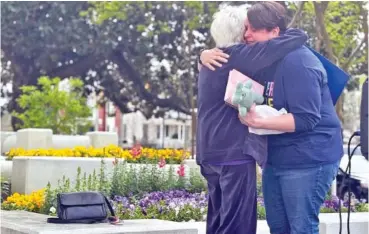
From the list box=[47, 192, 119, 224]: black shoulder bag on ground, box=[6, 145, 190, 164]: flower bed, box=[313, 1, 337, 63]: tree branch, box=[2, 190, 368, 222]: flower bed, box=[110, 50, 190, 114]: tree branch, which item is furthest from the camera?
box=[110, 50, 190, 114]: tree branch

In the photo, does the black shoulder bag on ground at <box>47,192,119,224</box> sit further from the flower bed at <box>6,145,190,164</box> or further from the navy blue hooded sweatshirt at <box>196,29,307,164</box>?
the flower bed at <box>6,145,190,164</box>

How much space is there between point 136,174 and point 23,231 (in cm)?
327

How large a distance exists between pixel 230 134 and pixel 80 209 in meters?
1.73

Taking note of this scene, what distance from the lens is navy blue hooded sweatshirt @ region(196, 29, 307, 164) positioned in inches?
157

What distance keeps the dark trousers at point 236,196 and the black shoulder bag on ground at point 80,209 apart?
4.44 feet

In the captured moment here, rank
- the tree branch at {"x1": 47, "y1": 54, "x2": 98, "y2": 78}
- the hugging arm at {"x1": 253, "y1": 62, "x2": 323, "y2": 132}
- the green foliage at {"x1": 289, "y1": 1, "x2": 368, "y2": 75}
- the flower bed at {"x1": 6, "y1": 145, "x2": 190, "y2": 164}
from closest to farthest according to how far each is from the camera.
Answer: the hugging arm at {"x1": 253, "y1": 62, "x2": 323, "y2": 132}, the flower bed at {"x1": 6, "y1": 145, "x2": 190, "y2": 164}, the green foliage at {"x1": 289, "y1": 1, "x2": 368, "y2": 75}, the tree branch at {"x1": 47, "y1": 54, "x2": 98, "y2": 78}

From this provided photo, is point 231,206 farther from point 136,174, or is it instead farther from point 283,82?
point 136,174

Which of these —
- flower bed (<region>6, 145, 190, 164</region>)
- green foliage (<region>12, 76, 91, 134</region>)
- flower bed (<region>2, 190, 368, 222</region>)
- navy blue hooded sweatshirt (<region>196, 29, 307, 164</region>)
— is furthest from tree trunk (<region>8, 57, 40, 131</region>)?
navy blue hooded sweatshirt (<region>196, 29, 307, 164</region>)

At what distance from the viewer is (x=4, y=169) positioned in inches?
415

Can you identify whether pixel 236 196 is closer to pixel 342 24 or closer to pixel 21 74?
pixel 342 24

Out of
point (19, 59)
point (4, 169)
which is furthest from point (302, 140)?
point (19, 59)

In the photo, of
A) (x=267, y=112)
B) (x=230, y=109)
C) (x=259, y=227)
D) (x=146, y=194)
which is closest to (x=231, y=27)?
(x=230, y=109)

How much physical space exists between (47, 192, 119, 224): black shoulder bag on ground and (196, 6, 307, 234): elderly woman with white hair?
1.39 m

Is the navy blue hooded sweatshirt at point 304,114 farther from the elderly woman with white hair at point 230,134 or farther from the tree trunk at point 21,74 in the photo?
the tree trunk at point 21,74
